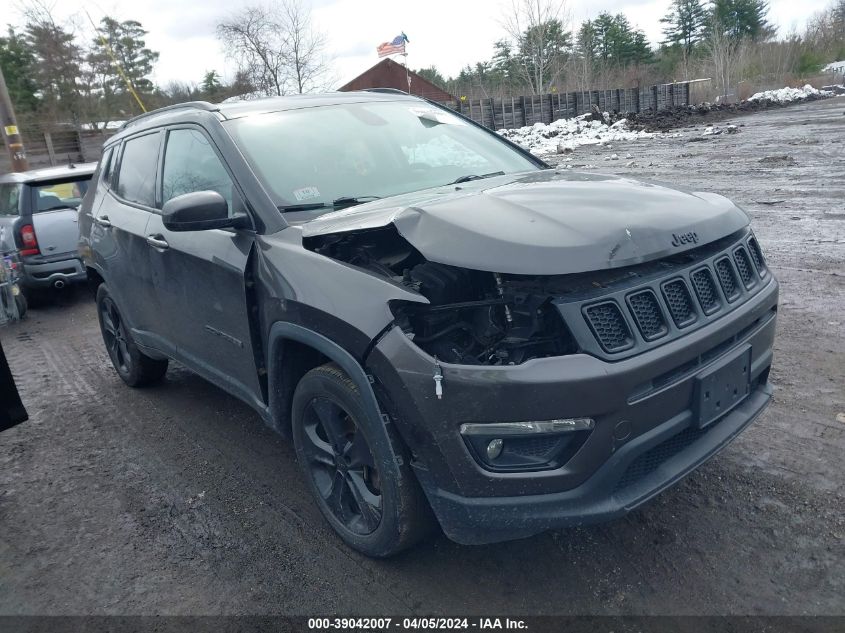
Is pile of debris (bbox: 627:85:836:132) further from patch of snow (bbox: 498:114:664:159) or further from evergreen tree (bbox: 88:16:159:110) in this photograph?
evergreen tree (bbox: 88:16:159:110)

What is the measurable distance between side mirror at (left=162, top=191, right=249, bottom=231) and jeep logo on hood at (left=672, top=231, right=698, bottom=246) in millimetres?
1948

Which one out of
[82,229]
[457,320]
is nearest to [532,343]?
[457,320]

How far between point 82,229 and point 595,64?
53356 mm

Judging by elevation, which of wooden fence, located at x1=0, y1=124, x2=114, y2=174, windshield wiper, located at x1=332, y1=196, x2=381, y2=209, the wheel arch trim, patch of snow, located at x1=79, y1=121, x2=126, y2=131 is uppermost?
patch of snow, located at x1=79, y1=121, x2=126, y2=131

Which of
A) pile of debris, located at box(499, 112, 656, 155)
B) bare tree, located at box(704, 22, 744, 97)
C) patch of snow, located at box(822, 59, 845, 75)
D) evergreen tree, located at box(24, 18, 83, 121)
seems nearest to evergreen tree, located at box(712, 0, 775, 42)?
patch of snow, located at box(822, 59, 845, 75)

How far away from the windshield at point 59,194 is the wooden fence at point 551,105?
18359 millimetres

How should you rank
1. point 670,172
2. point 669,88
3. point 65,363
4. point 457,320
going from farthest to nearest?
point 669,88 < point 670,172 < point 65,363 < point 457,320

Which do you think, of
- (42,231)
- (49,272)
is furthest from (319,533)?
(42,231)

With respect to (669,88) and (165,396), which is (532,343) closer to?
(165,396)

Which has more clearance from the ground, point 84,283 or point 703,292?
point 703,292

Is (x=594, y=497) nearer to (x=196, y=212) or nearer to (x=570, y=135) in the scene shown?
(x=196, y=212)

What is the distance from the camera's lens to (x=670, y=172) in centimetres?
1323

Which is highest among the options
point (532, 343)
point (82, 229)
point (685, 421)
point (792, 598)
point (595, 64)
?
point (595, 64)

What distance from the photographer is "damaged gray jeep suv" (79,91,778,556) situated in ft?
7.28
